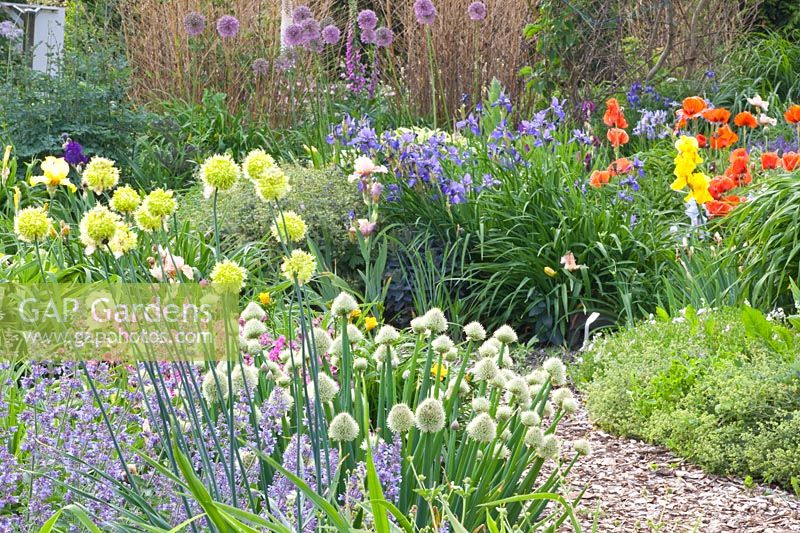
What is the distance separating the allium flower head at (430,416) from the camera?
1990 millimetres

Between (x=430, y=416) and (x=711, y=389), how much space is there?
1.77 meters

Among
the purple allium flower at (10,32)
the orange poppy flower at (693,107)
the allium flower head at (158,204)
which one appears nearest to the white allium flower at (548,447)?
the allium flower head at (158,204)

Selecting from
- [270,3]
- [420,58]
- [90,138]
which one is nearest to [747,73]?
[420,58]

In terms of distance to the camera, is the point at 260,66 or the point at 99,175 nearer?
the point at 99,175

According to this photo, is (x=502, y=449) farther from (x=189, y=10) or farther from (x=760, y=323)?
(x=189, y=10)

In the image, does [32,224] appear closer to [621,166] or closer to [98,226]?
[98,226]

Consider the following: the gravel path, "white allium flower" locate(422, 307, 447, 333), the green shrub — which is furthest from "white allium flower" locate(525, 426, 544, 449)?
the green shrub

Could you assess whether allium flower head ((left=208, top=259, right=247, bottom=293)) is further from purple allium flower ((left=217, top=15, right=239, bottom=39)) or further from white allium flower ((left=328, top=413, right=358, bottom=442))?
purple allium flower ((left=217, top=15, right=239, bottom=39))

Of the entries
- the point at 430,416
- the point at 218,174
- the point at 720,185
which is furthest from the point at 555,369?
the point at 720,185

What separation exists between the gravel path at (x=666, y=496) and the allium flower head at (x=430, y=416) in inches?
39.2

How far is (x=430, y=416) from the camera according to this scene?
199 cm

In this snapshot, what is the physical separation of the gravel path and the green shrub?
6.90 ft

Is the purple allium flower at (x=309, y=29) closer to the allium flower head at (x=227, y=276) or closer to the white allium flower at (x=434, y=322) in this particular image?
the white allium flower at (x=434, y=322)

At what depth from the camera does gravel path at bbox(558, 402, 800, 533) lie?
297 cm
